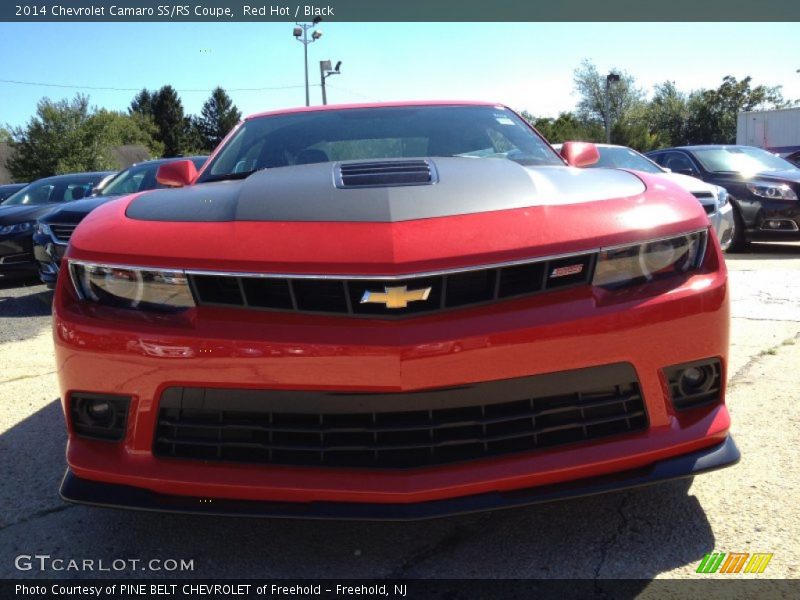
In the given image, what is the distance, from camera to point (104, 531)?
2.35 m

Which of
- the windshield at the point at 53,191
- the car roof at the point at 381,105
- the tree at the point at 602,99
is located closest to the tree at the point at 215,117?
the tree at the point at 602,99

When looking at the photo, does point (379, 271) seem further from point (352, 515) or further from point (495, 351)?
point (352, 515)

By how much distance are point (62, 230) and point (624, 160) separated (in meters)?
6.06

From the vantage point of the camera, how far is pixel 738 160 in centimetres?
994

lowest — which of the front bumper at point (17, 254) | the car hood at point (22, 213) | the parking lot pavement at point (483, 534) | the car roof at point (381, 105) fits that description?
the front bumper at point (17, 254)

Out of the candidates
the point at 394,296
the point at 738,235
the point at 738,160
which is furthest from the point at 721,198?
the point at 394,296

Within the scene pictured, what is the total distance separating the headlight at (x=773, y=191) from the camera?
355 inches

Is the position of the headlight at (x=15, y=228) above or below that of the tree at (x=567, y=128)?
above

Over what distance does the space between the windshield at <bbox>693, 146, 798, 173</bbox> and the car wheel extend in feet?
2.40

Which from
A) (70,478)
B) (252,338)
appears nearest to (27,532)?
(70,478)

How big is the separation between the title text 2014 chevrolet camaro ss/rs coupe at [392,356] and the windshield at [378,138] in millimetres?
1044

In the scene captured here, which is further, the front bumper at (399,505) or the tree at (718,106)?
the tree at (718,106)

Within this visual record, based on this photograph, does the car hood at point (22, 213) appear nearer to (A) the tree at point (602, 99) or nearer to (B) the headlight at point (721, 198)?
(B) the headlight at point (721, 198)

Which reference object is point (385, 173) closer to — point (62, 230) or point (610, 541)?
point (610, 541)
